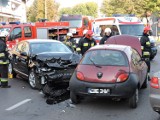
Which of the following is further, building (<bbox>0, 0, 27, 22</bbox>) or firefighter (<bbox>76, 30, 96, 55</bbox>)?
building (<bbox>0, 0, 27, 22</bbox>)

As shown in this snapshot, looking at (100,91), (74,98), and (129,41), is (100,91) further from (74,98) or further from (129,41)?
(129,41)

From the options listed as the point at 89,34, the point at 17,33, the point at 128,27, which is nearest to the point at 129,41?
the point at 89,34

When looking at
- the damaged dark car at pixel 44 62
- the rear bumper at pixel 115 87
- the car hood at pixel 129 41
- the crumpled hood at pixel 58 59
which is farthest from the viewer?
the car hood at pixel 129 41

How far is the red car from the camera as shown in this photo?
7.26 metres

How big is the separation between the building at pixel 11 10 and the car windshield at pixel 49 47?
42.1m

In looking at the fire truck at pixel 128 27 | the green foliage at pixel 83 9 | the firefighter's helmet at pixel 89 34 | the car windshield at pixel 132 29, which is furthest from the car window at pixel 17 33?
the green foliage at pixel 83 9

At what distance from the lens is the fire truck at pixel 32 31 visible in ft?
57.9

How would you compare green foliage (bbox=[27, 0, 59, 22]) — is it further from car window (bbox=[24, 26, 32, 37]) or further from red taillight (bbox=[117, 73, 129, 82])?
red taillight (bbox=[117, 73, 129, 82])

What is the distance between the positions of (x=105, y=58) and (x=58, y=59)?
2.38 meters

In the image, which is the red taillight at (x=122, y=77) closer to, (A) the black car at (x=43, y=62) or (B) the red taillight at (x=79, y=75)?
(B) the red taillight at (x=79, y=75)

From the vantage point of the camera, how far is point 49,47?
36.8 ft

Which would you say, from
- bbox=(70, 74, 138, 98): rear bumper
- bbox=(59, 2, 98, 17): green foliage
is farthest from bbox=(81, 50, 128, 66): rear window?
bbox=(59, 2, 98, 17): green foliage

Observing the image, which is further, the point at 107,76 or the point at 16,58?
the point at 16,58

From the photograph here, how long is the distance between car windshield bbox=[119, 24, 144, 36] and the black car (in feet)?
21.9
